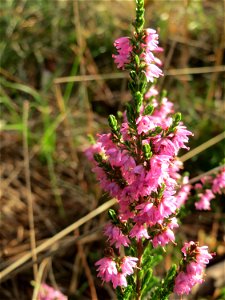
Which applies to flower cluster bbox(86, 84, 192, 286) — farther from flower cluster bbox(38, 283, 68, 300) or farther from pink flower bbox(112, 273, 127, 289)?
flower cluster bbox(38, 283, 68, 300)

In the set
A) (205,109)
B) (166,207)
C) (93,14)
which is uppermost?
(93,14)

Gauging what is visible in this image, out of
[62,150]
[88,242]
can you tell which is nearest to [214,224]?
[88,242]

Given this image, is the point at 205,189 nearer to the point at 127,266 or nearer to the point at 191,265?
the point at 191,265

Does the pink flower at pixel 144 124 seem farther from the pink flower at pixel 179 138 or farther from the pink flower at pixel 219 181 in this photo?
the pink flower at pixel 219 181

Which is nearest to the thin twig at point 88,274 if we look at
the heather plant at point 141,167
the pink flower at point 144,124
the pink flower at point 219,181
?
the pink flower at point 219,181

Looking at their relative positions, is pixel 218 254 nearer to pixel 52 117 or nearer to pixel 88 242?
pixel 88 242

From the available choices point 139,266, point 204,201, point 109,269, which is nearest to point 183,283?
point 139,266
